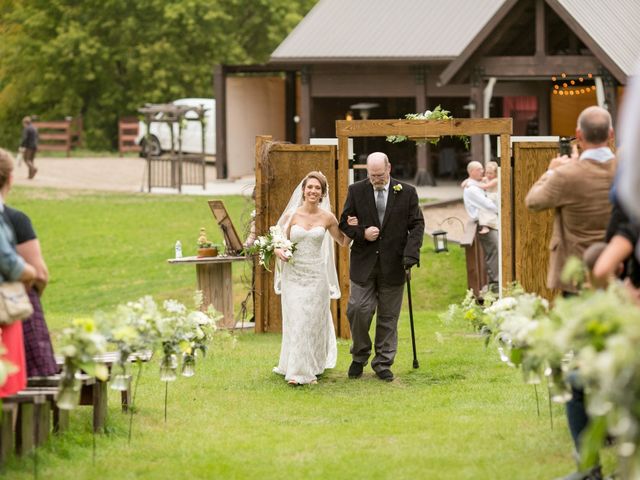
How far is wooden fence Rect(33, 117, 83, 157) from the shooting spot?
52125 mm

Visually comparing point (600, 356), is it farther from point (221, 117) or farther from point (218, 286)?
point (221, 117)

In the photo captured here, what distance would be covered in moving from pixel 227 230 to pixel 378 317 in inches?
171

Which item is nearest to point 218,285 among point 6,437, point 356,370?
point 356,370

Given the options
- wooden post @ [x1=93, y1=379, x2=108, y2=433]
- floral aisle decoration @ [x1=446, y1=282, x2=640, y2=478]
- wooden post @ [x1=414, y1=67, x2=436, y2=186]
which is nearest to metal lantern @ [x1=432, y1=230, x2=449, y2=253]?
wooden post @ [x1=414, y1=67, x2=436, y2=186]

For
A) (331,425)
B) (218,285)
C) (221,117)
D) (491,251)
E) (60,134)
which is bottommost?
(331,425)

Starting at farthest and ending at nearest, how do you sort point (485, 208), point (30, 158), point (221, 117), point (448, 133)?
point (30, 158) → point (221, 117) → point (485, 208) → point (448, 133)

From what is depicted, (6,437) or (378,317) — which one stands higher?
(378,317)

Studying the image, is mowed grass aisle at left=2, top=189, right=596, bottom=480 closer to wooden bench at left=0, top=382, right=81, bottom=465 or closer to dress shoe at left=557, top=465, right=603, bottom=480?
wooden bench at left=0, top=382, right=81, bottom=465

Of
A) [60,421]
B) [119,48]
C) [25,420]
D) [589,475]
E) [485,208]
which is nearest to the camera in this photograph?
[589,475]

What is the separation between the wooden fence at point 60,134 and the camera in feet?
171

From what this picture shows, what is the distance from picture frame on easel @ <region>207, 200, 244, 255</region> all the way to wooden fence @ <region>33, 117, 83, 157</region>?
112 feet

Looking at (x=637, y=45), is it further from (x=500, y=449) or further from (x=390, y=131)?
(x=500, y=449)

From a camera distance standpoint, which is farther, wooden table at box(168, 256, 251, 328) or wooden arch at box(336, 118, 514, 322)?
wooden table at box(168, 256, 251, 328)

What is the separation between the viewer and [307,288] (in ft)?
44.0
